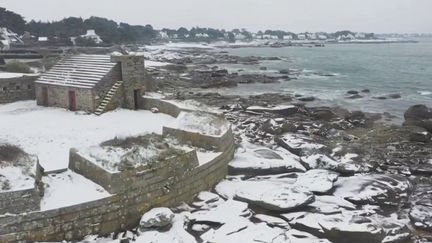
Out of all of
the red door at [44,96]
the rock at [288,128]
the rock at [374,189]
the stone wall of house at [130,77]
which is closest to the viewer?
the rock at [374,189]

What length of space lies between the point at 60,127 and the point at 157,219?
8383 mm

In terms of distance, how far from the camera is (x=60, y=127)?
17.4m

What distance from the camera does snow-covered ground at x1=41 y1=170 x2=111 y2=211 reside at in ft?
33.4

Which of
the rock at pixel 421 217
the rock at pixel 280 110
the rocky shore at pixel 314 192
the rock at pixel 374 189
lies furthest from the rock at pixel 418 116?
the rock at pixel 421 217

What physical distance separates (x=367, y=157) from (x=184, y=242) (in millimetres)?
10389

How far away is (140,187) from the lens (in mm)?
11219

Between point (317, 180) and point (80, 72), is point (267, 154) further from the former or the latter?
point (80, 72)

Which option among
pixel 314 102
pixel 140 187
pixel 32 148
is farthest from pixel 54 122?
pixel 314 102

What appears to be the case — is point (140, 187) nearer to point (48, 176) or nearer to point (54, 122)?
point (48, 176)

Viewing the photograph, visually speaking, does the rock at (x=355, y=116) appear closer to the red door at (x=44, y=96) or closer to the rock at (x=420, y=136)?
the rock at (x=420, y=136)

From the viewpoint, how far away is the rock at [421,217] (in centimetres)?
1145

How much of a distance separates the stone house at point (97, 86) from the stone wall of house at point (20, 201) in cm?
1047

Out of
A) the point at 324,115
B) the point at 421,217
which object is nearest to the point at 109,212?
the point at 421,217

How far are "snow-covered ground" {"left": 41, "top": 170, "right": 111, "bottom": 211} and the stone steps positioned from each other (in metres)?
8.67
